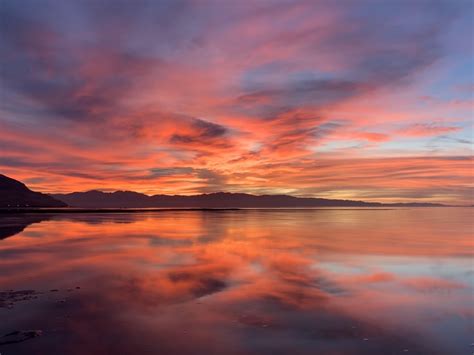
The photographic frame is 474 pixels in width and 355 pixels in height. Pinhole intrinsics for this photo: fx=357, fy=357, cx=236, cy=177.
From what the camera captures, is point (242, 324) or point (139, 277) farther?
point (139, 277)

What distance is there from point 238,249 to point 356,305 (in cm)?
1275

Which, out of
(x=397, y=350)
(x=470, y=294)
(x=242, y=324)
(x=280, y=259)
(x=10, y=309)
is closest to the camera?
(x=397, y=350)

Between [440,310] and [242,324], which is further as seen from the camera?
[440,310]

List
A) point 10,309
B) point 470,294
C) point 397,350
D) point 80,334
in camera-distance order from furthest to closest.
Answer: point 470,294, point 10,309, point 80,334, point 397,350

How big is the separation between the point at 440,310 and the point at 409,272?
236 inches

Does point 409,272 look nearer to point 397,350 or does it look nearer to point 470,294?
point 470,294

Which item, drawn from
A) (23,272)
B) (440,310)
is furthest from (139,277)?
(440,310)

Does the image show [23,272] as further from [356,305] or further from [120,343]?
Result: [356,305]

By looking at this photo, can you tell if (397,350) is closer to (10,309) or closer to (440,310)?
(440,310)

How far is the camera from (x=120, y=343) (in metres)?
7.92

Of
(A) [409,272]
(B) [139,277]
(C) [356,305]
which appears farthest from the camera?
(A) [409,272]

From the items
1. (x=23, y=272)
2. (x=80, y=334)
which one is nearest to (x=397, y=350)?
(x=80, y=334)

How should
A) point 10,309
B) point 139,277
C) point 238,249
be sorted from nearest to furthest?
point 10,309 → point 139,277 → point 238,249

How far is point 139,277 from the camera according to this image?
1490 cm
